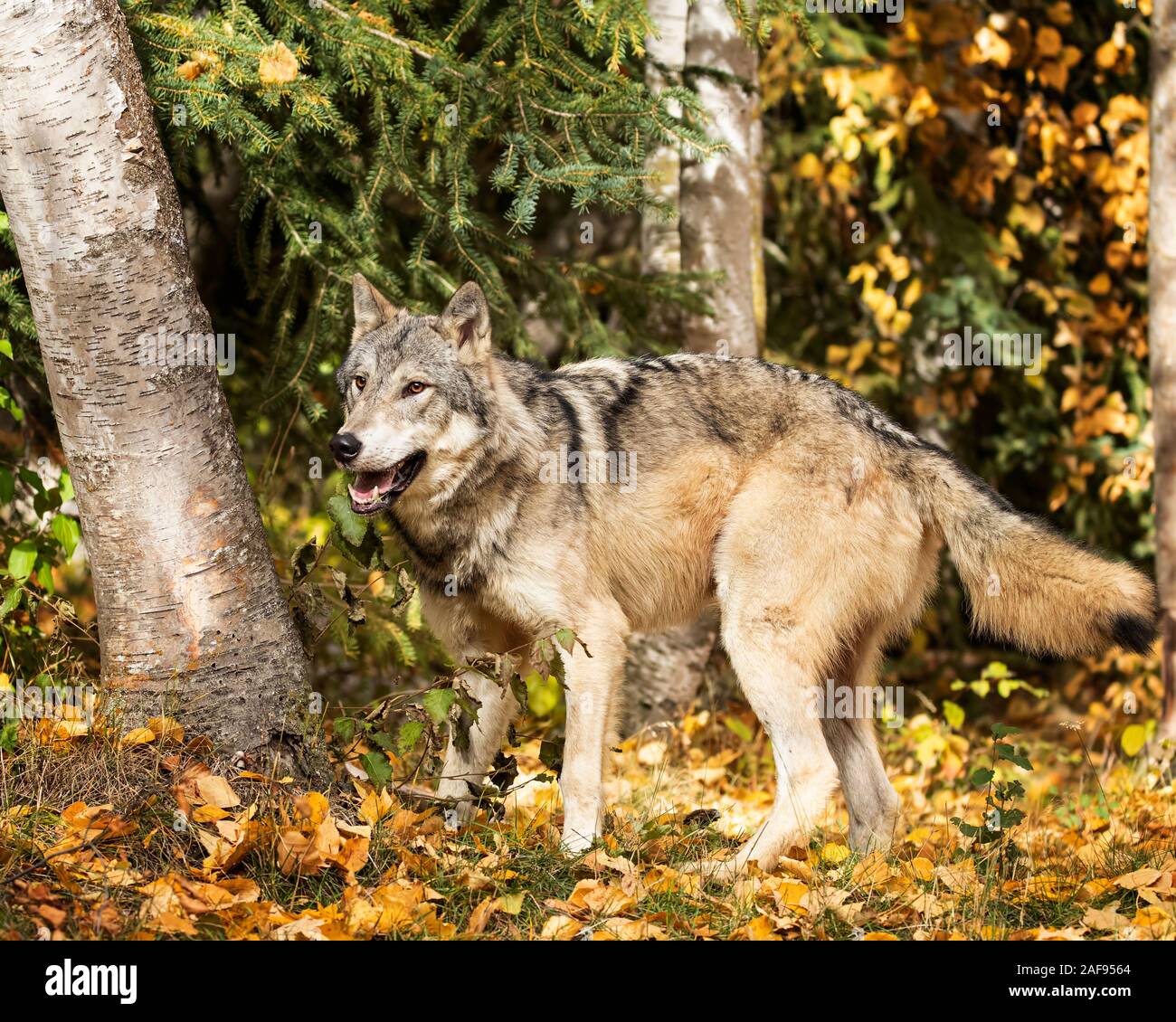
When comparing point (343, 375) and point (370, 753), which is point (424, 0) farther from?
point (370, 753)

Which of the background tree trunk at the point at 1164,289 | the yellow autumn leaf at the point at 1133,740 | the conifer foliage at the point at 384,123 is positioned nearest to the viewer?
the conifer foliage at the point at 384,123

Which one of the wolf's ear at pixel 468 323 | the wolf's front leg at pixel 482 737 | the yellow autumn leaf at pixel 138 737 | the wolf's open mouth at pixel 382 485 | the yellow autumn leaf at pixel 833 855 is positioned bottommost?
the yellow autumn leaf at pixel 833 855

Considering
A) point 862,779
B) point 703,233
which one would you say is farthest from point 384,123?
point 862,779

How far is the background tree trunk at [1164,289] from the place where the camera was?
652 centimetres

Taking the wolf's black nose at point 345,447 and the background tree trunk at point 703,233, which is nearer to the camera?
the wolf's black nose at point 345,447

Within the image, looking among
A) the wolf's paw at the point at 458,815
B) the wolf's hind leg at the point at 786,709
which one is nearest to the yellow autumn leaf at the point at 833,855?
the wolf's hind leg at the point at 786,709

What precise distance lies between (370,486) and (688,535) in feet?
4.52

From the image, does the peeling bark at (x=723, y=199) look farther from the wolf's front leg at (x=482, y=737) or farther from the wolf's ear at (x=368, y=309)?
the wolf's front leg at (x=482, y=737)

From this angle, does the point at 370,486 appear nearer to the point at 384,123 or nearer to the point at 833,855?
the point at 384,123

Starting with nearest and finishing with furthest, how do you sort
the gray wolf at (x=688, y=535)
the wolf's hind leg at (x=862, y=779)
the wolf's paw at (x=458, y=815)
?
the wolf's paw at (x=458, y=815), the gray wolf at (x=688, y=535), the wolf's hind leg at (x=862, y=779)

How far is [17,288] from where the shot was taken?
4949mm

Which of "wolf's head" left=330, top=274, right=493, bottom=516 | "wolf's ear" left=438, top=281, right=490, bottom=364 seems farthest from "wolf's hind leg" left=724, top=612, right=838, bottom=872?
"wolf's ear" left=438, top=281, right=490, bottom=364

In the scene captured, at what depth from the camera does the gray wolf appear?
14.7ft

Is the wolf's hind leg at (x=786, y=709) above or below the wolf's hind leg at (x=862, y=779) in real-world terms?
above
